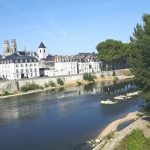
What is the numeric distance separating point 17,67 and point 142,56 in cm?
6302

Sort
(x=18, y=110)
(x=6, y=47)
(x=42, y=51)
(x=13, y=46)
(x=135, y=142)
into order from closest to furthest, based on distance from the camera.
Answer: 1. (x=135, y=142)
2. (x=18, y=110)
3. (x=6, y=47)
4. (x=13, y=46)
5. (x=42, y=51)

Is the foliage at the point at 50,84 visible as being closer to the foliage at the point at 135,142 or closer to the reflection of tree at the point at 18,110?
the reflection of tree at the point at 18,110

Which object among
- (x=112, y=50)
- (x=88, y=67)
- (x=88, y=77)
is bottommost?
(x=88, y=77)

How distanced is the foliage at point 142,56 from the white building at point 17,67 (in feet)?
191

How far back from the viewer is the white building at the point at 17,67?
96125mm

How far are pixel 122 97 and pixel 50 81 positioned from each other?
30.4 m

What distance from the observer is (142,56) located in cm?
3712

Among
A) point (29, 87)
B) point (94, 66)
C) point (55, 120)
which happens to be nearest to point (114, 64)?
point (94, 66)

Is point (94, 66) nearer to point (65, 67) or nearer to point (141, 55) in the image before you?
point (65, 67)

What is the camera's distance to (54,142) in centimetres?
3488

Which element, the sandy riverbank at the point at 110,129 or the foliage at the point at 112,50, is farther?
the foliage at the point at 112,50

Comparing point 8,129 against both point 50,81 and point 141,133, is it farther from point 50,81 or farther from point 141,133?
point 50,81

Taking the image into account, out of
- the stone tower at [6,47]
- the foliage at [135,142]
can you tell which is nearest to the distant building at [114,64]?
the stone tower at [6,47]

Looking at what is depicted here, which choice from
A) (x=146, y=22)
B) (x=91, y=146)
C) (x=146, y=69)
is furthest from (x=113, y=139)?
(x=146, y=22)
